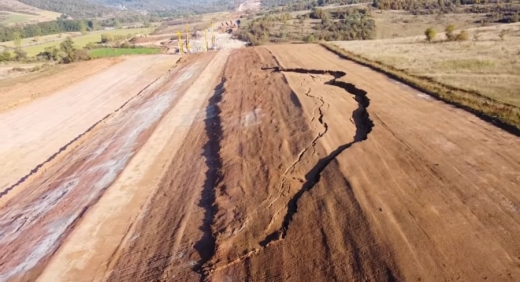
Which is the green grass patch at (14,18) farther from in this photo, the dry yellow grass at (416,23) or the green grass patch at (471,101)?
the green grass patch at (471,101)

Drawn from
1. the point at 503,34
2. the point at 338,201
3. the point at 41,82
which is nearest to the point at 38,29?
the point at 41,82

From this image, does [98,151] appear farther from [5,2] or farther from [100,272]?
[5,2]

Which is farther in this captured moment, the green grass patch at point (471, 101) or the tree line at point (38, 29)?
the tree line at point (38, 29)

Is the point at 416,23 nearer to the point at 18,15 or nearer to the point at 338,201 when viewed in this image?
the point at 338,201

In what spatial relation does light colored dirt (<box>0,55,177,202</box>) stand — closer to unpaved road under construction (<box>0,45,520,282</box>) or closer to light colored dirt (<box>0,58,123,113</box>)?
unpaved road under construction (<box>0,45,520,282</box>)

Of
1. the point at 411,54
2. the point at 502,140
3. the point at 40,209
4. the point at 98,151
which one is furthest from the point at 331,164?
the point at 411,54

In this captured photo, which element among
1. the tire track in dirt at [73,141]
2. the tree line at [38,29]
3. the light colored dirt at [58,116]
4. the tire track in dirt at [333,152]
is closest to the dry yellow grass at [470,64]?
the tire track in dirt at [333,152]
